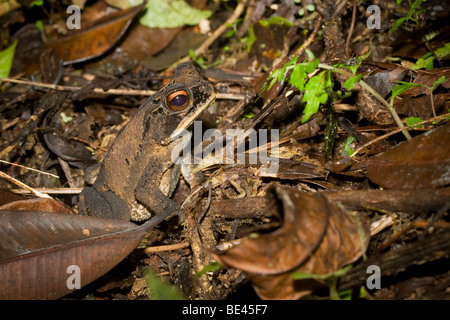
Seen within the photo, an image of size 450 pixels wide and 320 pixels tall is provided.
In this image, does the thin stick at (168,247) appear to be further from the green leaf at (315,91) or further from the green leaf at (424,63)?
the green leaf at (424,63)

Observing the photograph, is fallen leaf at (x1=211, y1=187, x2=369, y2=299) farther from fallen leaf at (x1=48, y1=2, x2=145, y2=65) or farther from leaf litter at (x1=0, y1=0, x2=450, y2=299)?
fallen leaf at (x1=48, y1=2, x2=145, y2=65)

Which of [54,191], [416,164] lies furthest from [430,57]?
[54,191]

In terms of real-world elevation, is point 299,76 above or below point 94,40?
below

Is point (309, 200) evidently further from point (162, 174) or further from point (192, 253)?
point (162, 174)

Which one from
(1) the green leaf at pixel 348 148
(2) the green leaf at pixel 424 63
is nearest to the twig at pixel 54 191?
(1) the green leaf at pixel 348 148

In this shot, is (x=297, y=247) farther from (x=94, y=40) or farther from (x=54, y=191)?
(x=94, y=40)

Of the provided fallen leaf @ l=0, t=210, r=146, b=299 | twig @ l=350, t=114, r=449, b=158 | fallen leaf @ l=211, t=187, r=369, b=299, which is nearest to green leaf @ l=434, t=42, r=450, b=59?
twig @ l=350, t=114, r=449, b=158

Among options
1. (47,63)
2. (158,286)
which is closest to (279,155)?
(158,286)
